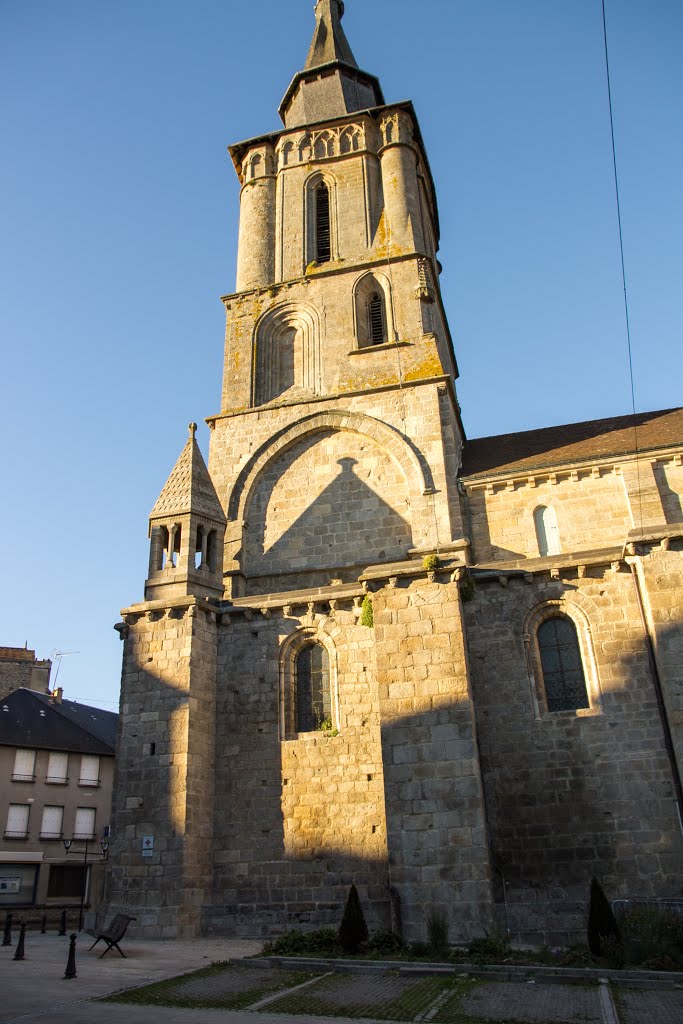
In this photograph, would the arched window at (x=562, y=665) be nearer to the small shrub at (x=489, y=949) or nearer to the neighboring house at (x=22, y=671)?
the small shrub at (x=489, y=949)

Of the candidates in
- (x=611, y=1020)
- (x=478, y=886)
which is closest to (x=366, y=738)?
(x=478, y=886)

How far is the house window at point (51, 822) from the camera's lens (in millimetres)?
29297

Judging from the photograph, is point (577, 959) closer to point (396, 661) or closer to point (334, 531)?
point (396, 661)

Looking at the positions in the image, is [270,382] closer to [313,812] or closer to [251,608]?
[251,608]

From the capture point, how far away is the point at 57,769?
100ft

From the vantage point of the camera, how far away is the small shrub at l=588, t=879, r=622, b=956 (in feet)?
33.4

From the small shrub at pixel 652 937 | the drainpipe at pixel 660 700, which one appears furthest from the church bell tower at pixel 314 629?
the drainpipe at pixel 660 700

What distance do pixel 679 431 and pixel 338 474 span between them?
829 cm

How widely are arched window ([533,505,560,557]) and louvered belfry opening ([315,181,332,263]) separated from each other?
10.4 metres

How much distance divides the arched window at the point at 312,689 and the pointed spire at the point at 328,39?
889 inches

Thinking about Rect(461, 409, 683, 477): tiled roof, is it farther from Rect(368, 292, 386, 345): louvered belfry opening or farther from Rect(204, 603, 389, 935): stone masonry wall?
Rect(204, 603, 389, 935): stone masonry wall

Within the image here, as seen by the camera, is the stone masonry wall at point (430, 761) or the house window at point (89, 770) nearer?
the stone masonry wall at point (430, 761)

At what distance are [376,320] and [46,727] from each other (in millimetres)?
21351

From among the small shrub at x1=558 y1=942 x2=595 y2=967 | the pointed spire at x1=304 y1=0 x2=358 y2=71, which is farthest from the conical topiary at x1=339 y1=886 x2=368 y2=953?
the pointed spire at x1=304 y1=0 x2=358 y2=71
